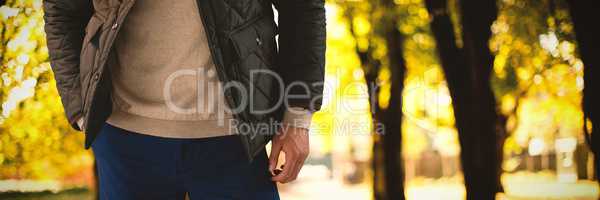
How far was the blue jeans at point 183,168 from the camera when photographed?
1867mm

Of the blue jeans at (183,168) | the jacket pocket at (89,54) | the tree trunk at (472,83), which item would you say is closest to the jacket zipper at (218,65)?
the blue jeans at (183,168)

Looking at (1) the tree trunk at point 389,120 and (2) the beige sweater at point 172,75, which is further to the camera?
(1) the tree trunk at point 389,120

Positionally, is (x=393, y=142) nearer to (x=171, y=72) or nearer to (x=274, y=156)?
(x=274, y=156)

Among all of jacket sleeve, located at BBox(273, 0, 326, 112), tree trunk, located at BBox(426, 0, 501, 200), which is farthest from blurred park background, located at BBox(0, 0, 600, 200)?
jacket sleeve, located at BBox(273, 0, 326, 112)

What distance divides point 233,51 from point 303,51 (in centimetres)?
22

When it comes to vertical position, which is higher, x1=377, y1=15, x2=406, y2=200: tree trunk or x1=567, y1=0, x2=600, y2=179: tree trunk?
x1=567, y1=0, x2=600, y2=179: tree trunk

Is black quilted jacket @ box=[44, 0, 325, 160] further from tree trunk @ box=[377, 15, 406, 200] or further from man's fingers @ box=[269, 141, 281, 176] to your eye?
tree trunk @ box=[377, 15, 406, 200]

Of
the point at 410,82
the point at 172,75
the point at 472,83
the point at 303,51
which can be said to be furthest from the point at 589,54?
the point at 410,82

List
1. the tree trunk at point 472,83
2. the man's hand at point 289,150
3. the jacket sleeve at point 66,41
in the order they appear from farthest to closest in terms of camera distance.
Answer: the tree trunk at point 472,83 → the jacket sleeve at point 66,41 → the man's hand at point 289,150

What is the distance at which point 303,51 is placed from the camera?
191cm

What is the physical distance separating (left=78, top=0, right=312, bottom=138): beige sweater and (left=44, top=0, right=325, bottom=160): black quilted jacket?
0.06m

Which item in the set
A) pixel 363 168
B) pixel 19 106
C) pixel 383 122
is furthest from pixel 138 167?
pixel 363 168

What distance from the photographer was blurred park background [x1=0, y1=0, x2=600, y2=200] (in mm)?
9328

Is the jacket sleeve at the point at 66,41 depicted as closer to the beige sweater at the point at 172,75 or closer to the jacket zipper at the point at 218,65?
the beige sweater at the point at 172,75
